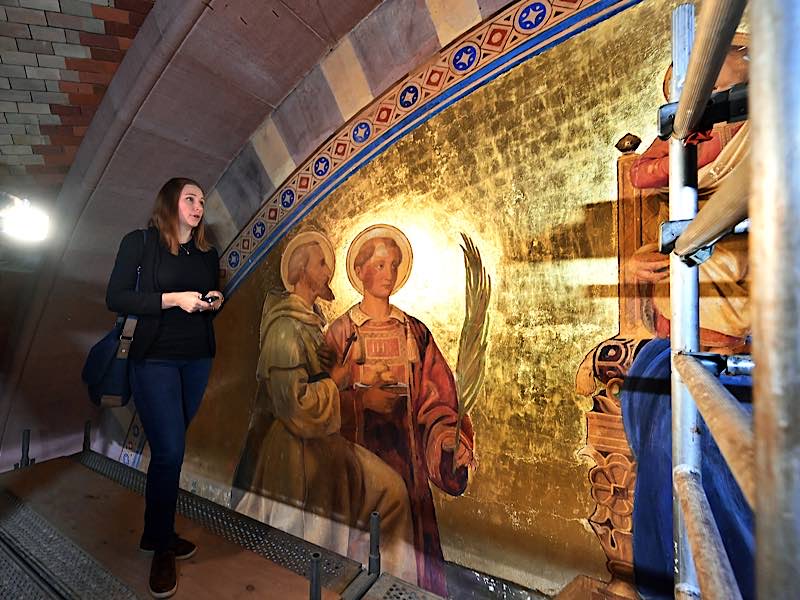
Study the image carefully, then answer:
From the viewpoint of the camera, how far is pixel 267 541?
74.9 inches

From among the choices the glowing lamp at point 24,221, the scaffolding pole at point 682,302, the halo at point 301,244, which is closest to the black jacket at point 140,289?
the halo at point 301,244

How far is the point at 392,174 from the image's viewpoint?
1980mm

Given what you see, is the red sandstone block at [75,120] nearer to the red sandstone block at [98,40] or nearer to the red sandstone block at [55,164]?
the red sandstone block at [55,164]

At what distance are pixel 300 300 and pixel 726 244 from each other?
6.18 feet

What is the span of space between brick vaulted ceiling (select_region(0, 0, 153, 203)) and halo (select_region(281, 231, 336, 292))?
138cm

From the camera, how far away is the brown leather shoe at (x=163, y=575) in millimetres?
1523

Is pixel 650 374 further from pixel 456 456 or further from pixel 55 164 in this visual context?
pixel 55 164

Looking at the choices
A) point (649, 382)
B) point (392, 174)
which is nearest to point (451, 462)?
point (649, 382)

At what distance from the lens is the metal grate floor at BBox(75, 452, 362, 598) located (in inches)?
66.7

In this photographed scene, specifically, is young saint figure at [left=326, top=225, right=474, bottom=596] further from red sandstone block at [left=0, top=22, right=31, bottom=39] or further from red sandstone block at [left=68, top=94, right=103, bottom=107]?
red sandstone block at [left=0, top=22, right=31, bottom=39]

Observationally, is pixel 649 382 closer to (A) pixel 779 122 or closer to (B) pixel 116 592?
(A) pixel 779 122

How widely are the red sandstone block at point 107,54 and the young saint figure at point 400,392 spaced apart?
1717 millimetres

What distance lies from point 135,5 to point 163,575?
2.65 m

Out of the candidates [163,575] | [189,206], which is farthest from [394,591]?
[189,206]
